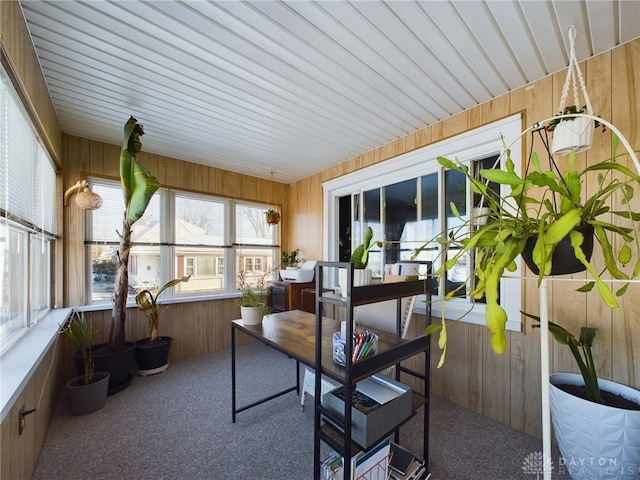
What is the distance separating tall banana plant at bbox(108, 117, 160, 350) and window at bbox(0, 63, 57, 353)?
55 cm

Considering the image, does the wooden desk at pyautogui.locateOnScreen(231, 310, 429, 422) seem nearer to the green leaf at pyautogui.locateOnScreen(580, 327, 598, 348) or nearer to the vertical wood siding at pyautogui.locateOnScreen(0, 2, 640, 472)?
the green leaf at pyautogui.locateOnScreen(580, 327, 598, 348)

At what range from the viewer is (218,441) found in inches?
72.4

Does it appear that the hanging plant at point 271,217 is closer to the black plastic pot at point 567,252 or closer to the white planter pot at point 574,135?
the white planter pot at point 574,135

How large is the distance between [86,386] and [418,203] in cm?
333

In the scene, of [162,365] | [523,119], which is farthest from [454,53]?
[162,365]

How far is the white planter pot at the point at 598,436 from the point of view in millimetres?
1304

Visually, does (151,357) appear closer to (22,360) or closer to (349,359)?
(22,360)

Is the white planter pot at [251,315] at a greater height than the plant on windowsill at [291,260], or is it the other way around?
the plant on windowsill at [291,260]

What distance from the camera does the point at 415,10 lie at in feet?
4.57

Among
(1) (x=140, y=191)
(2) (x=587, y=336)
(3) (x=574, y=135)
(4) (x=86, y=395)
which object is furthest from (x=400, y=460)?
(1) (x=140, y=191)

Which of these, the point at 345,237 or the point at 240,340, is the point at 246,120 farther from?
the point at 240,340

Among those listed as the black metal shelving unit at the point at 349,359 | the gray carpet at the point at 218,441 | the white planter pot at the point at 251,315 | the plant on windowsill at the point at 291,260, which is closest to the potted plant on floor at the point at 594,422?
Result: the gray carpet at the point at 218,441

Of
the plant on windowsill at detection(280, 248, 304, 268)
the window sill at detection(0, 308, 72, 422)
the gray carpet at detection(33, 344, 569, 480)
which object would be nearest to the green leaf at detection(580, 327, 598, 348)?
the gray carpet at detection(33, 344, 569, 480)

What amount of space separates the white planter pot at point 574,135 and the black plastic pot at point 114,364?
369 cm
